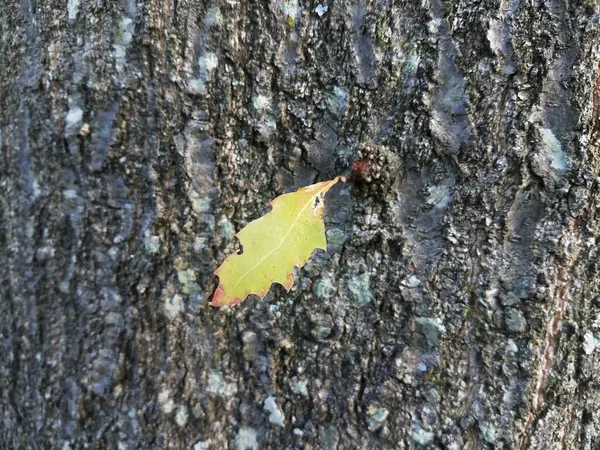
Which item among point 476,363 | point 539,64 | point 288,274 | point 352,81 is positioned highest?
point 352,81

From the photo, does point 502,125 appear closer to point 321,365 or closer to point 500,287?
point 500,287

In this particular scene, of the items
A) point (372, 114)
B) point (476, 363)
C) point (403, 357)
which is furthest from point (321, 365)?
point (372, 114)

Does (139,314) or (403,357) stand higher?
(139,314)
